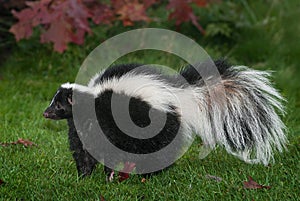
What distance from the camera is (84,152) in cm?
455

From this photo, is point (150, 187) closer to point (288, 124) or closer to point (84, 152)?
point (84, 152)

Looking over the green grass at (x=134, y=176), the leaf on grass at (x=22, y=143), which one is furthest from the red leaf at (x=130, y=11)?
the leaf on grass at (x=22, y=143)

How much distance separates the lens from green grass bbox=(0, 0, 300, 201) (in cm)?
427

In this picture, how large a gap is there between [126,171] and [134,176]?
0.09 m

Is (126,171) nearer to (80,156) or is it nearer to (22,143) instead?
(80,156)

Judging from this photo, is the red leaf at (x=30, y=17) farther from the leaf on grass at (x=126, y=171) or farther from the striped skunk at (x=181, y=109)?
the leaf on grass at (x=126, y=171)

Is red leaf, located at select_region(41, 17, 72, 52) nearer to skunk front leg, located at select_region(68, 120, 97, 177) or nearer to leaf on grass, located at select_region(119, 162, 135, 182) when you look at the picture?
skunk front leg, located at select_region(68, 120, 97, 177)

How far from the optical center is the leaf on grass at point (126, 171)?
454 cm

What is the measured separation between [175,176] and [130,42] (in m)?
3.81

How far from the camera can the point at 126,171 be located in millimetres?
4570

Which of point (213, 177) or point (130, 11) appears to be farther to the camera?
point (130, 11)

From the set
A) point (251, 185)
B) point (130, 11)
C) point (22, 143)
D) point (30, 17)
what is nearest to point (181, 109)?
point (251, 185)

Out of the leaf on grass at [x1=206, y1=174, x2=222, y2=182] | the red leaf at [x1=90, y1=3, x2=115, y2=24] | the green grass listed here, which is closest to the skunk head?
the green grass

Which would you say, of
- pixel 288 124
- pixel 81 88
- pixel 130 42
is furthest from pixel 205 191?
pixel 130 42
